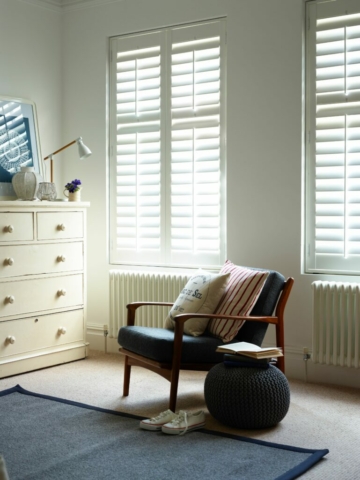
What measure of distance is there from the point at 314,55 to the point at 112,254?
7.76ft

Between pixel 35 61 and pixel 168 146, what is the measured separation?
1431 millimetres

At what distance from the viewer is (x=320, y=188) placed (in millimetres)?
4797

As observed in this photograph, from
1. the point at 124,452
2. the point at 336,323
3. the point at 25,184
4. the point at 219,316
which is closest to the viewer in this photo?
the point at 124,452

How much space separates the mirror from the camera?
5.46 metres

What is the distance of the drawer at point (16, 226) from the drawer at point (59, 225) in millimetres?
88

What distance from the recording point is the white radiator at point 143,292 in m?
5.38

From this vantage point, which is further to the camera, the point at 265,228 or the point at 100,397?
the point at 265,228

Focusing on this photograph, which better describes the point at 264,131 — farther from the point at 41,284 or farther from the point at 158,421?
the point at 158,421

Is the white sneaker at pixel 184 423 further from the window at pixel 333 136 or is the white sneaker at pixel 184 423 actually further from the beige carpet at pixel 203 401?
the window at pixel 333 136

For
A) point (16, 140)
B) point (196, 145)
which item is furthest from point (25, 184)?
point (196, 145)

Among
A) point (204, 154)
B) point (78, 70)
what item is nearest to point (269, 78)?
point (204, 154)

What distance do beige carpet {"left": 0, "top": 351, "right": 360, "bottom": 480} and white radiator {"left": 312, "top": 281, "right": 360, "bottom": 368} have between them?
0.23 meters

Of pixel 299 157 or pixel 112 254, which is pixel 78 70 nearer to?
pixel 112 254

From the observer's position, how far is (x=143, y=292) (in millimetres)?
5543
